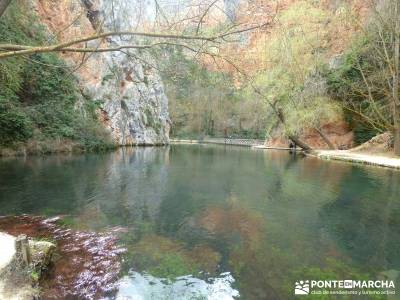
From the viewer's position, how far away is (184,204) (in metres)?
9.34

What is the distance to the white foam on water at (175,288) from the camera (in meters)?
4.44

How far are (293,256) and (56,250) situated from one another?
12.9 feet

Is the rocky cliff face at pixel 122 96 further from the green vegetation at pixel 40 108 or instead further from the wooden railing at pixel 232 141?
the wooden railing at pixel 232 141

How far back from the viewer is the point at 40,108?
71.7 feet

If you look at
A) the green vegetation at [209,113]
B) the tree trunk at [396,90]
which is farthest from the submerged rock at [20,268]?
the green vegetation at [209,113]

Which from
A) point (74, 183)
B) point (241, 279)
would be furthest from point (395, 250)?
point (74, 183)

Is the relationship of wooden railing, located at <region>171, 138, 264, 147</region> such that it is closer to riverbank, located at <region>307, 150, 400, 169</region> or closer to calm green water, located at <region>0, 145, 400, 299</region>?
riverbank, located at <region>307, 150, 400, 169</region>

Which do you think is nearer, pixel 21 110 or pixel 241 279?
pixel 241 279

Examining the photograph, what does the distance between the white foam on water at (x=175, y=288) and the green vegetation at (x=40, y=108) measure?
544 inches

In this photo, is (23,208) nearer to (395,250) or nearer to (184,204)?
(184,204)

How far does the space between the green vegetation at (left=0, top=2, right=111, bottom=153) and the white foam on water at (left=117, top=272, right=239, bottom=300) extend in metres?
13.8

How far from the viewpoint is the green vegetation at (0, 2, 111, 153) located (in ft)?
59.7

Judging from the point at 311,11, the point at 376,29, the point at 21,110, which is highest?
the point at 311,11

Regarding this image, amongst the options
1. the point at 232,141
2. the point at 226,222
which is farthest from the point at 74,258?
the point at 232,141
